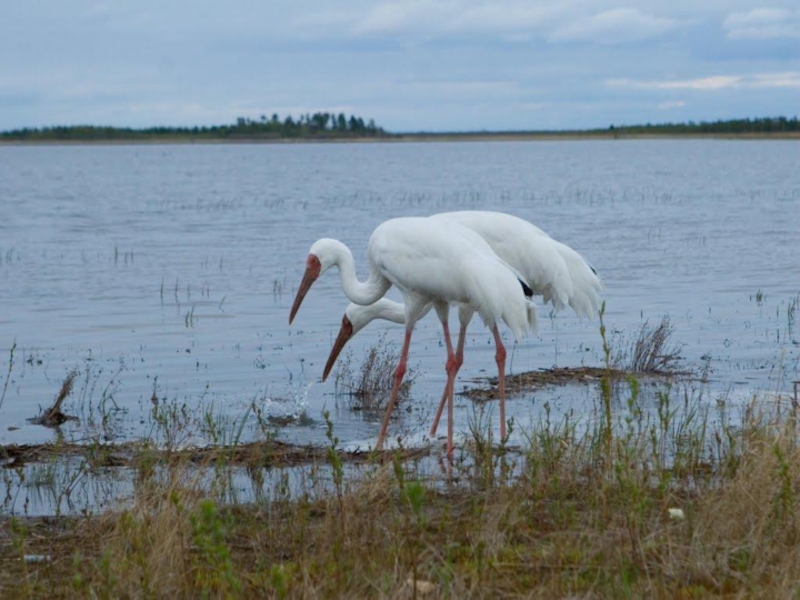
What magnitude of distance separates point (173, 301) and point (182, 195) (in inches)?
1097

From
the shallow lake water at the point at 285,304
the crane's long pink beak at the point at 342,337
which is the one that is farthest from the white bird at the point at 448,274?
the crane's long pink beak at the point at 342,337

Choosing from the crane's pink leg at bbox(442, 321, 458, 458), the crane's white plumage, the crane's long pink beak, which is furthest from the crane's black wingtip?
the crane's long pink beak

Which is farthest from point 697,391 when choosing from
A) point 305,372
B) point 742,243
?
point 742,243

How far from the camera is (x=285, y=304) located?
56.2ft

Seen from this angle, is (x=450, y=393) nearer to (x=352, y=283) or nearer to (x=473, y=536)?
(x=352, y=283)

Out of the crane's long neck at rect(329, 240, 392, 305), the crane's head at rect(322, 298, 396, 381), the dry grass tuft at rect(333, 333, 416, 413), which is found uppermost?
the crane's long neck at rect(329, 240, 392, 305)

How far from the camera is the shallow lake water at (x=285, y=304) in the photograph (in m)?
10.8

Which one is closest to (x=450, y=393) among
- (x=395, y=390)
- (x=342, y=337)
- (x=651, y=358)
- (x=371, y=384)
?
(x=395, y=390)

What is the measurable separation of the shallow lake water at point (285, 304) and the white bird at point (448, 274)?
936mm

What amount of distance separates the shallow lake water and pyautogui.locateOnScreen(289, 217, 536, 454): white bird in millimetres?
936

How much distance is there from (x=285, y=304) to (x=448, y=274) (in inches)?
338

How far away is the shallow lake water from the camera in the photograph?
10844 millimetres

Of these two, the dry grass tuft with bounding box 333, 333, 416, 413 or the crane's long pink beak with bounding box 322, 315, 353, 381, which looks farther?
the dry grass tuft with bounding box 333, 333, 416, 413

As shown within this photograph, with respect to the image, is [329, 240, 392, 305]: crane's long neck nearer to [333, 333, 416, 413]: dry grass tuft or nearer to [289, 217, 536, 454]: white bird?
[289, 217, 536, 454]: white bird
